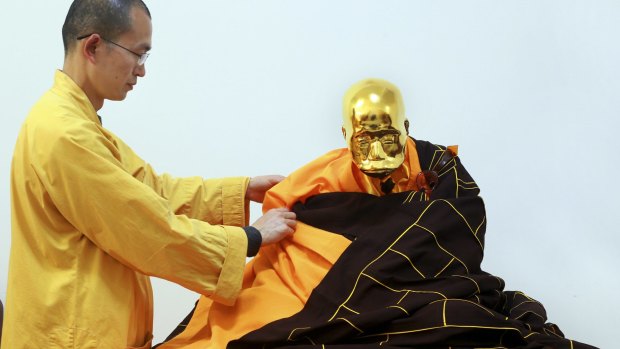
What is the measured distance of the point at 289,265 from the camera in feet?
5.78

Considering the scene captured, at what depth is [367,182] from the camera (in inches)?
71.0

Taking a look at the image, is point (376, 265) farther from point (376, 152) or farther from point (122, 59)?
point (122, 59)

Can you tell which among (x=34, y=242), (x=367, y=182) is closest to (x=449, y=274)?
(x=367, y=182)

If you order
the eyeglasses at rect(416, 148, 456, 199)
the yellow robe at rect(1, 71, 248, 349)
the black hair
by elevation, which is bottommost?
the yellow robe at rect(1, 71, 248, 349)

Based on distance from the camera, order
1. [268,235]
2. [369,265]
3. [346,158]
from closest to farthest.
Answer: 1. [369,265]
2. [268,235]
3. [346,158]

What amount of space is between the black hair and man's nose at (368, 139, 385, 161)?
633 millimetres

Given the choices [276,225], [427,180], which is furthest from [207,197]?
[427,180]

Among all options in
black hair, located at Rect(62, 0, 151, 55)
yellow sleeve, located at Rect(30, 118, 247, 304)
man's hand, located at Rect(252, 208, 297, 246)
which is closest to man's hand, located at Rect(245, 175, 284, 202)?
man's hand, located at Rect(252, 208, 297, 246)

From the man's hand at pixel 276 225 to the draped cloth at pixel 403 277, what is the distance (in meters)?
0.03

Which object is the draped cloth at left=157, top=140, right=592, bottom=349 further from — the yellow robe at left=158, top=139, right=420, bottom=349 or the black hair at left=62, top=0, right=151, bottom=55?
the black hair at left=62, top=0, right=151, bottom=55

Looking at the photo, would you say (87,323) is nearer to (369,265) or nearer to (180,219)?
(180,219)

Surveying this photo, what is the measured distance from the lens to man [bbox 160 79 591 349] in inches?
59.6

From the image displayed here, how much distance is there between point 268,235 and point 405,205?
0.32m

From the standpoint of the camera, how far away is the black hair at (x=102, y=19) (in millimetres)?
1782
